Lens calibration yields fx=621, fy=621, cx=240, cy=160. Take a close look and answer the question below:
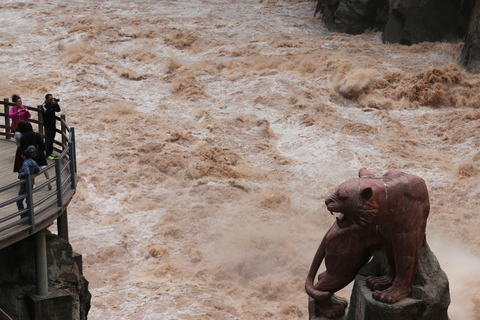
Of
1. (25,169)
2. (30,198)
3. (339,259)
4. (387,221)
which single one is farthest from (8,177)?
(387,221)

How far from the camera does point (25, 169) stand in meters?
8.23

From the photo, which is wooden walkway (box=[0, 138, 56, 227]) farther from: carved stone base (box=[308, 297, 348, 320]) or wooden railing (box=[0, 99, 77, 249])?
carved stone base (box=[308, 297, 348, 320])

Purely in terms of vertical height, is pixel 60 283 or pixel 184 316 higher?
pixel 60 283

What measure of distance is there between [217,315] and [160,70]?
14.5 m

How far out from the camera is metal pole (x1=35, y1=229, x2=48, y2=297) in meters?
8.66

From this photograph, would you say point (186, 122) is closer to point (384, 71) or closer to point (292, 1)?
point (384, 71)

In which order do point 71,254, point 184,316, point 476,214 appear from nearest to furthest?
point 71,254
point 184,316
point 476,214

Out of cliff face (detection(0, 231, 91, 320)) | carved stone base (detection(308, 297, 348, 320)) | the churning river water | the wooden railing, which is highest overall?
the wooden railing

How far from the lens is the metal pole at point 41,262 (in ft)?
28.4

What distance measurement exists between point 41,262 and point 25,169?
140 cm

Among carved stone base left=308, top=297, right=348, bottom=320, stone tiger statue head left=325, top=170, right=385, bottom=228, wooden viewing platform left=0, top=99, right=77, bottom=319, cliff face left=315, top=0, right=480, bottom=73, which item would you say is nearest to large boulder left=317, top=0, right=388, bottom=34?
cliff face left=315, top=0, right=480, bottom=73

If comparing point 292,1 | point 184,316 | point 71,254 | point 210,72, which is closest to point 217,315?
point 184,316

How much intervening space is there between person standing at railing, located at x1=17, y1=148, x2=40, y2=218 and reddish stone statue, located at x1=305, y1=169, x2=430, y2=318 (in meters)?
4.06

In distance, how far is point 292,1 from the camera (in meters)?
36.3
